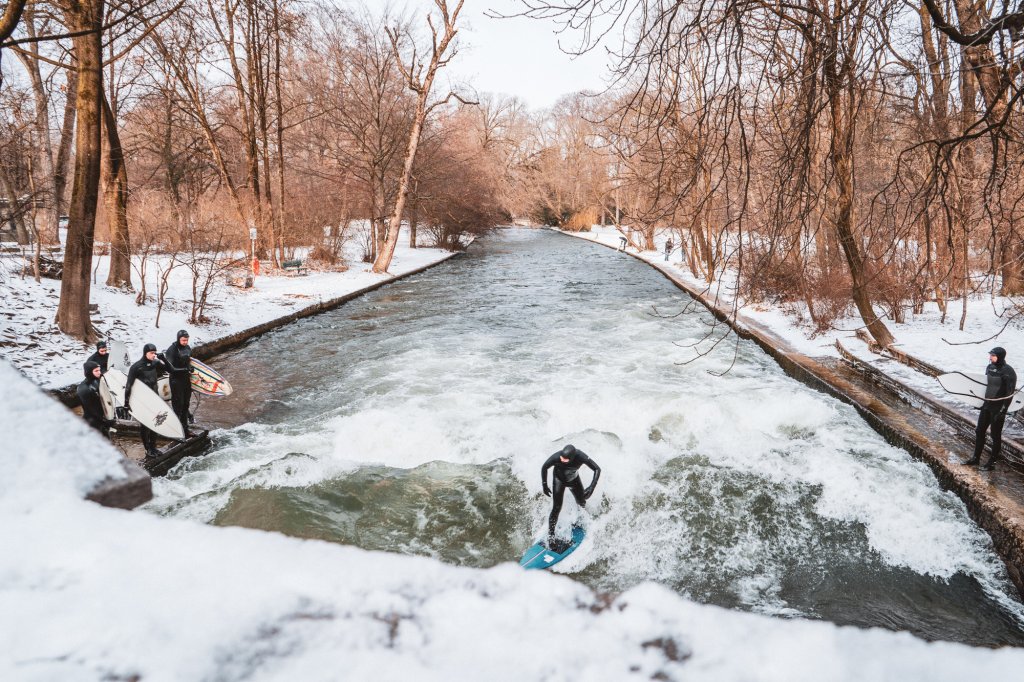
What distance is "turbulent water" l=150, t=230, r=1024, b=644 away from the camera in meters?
5.81

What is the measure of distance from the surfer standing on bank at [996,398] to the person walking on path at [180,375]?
33.3 feet

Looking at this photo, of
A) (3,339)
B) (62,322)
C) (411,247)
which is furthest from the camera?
(411,247)

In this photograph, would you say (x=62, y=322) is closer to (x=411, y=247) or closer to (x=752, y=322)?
(x=752, y=322)

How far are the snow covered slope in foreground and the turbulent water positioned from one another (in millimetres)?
1698

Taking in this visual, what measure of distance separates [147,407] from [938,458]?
10164mm

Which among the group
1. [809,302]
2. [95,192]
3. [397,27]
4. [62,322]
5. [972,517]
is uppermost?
[397,27]

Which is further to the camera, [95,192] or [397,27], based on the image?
[397,27]

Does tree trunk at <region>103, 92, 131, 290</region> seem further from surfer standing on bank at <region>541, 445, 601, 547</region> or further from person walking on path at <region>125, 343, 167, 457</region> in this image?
surfer standing on bank at <region>541, 445, 601, 547</region>

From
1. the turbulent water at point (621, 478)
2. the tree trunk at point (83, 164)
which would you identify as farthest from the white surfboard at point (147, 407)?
the tree trunk at point (83, 164)

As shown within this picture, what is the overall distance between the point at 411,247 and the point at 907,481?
37.4 metres

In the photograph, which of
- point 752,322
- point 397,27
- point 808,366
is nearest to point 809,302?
point 752,322

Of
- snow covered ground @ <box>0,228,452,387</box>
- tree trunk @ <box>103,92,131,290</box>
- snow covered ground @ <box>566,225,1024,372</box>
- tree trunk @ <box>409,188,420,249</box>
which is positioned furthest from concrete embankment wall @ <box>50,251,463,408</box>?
snow covered ground @ <box>566,225,1024,372</box>

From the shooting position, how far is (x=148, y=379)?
7.50m

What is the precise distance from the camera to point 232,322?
1514 cm
